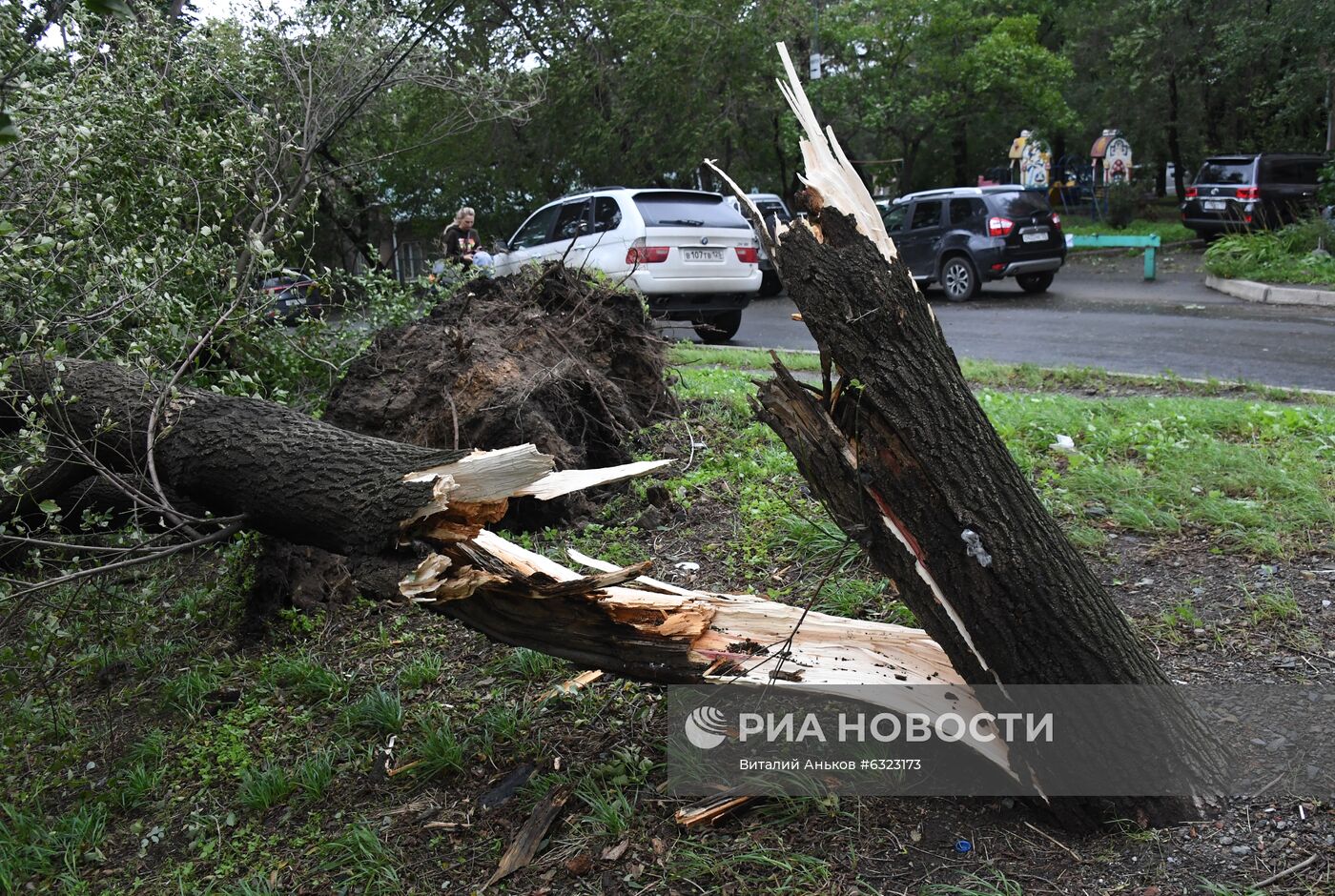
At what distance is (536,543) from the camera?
5.43m

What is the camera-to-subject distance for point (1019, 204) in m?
16.4

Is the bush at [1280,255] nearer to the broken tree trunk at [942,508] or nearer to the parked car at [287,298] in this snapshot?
the parked car at [287,298]

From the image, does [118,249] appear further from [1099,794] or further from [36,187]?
[1099,794]

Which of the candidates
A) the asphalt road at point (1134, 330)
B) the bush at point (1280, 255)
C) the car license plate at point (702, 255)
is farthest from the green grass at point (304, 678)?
the bush at point (1280, 255)

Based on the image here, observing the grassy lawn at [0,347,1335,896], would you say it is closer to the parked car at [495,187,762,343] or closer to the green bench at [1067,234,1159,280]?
the parked car at [495,187,762,343]

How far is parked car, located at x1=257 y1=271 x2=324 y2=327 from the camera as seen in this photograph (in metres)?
5.41

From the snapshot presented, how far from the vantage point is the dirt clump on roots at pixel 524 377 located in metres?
5.96

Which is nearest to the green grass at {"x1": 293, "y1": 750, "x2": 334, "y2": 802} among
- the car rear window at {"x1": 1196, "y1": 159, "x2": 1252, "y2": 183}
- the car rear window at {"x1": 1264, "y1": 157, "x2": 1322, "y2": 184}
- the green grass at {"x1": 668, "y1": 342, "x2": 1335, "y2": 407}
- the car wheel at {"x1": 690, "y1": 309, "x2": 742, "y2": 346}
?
the green grass at {"x1": 668, "y1": 342, "x2": 1335, "y2": 407}

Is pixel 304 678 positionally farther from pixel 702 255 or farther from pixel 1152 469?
pixel 702 255

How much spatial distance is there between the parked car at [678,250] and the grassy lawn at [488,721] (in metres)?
6.17

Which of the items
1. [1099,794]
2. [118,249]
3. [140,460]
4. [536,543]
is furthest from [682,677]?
[118,249]

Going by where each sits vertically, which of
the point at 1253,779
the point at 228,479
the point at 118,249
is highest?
the point at 118,249

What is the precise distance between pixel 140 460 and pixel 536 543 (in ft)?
6.27

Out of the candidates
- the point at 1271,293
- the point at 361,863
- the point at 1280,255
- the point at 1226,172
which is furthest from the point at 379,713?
the point at 1226,172
